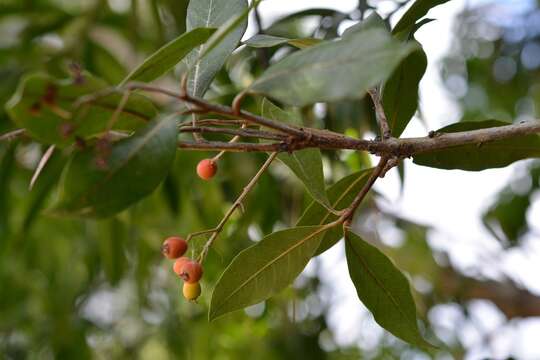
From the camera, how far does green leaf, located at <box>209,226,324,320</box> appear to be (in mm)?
697

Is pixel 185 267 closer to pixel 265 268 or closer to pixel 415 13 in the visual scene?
pixel 265 268

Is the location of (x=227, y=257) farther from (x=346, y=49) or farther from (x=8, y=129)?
(x=346, y=49)

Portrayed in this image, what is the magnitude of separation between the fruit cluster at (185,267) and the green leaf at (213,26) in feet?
0.46

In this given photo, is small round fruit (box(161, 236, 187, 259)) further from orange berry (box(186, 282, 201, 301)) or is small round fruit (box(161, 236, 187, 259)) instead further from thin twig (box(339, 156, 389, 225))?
thin twig (box(339, 156, 389, 225))

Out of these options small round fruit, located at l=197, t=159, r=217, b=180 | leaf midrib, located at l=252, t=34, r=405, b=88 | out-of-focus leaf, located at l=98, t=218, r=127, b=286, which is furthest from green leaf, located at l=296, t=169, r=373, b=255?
out-of-focus leaf, located at l=98, t=218, r=127, b=286

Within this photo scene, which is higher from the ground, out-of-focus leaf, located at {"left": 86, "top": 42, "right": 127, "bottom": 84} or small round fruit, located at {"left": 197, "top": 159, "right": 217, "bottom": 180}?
small round fruit, located at {"left": 197, "top": 159, "right": 217, "bottom": 180}

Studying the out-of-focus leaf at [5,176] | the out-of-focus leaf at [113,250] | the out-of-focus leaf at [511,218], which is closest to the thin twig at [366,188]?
the out-of-focus leaf at [5,176]

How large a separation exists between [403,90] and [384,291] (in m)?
0.20

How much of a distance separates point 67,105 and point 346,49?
18 cm

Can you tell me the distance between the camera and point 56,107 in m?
0.49

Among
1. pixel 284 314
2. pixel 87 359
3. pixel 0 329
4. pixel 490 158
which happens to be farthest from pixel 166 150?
pixel 0 329

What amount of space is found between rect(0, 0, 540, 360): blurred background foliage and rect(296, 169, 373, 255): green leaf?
0.43 meters

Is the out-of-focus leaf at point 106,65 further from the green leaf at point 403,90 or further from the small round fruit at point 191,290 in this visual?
the small round fruit at point 191,290

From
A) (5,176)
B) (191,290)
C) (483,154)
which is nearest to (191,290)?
(191,290)
